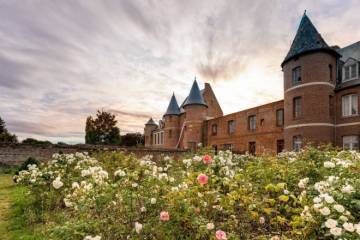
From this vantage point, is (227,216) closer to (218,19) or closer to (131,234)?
(131,234)

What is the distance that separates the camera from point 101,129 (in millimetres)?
42656

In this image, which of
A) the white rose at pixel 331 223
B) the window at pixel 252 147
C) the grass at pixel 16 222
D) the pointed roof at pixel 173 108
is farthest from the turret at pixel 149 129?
the white rose at pixel 331 223

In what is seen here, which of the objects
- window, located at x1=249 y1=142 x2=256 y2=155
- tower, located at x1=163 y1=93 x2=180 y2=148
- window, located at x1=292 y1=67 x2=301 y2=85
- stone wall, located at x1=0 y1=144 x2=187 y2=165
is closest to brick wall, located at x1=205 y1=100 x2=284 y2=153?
window, located at x1=249 y1=142 x2=256 y2=155

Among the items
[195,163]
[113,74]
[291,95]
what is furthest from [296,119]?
[195,163]

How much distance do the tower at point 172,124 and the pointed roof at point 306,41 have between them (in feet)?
68.7

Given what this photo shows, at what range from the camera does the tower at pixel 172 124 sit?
38.9 m

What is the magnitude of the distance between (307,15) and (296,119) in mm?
9496

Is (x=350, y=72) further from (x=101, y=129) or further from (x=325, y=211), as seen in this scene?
(x=101, y=129)

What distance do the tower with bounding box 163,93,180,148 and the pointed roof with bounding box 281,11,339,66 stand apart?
20932mm

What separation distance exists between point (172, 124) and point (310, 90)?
76.5ft

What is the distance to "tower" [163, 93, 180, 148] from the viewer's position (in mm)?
38875

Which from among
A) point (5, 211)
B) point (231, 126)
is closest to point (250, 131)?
point (231, 126)

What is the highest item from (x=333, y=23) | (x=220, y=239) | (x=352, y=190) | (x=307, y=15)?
(x=307, y=15)

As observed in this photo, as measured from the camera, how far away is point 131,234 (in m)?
2.92
